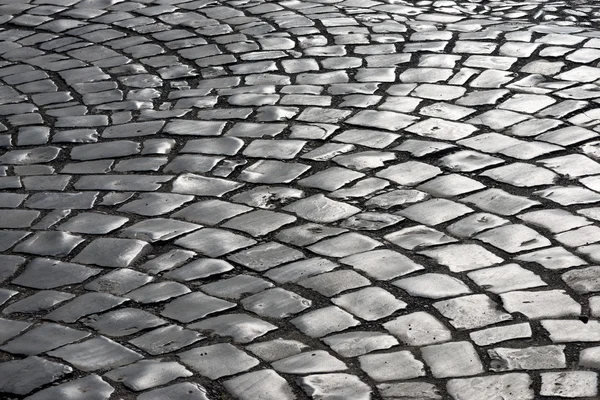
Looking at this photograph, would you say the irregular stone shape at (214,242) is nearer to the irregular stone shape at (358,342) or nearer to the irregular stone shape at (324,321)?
the irregular stone shape at (324,321)

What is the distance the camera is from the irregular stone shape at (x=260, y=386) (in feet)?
10.6

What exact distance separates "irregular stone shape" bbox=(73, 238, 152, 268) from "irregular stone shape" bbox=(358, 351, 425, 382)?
1.25 metres

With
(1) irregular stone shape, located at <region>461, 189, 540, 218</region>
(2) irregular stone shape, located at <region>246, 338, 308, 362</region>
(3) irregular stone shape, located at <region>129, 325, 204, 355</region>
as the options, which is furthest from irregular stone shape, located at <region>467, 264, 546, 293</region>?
(3) irregular stone shape, located at <region>129, 325, 204, 355</region>

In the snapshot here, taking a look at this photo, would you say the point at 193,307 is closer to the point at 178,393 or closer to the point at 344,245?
the point at 178,393

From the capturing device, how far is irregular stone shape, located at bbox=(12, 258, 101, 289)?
405cm

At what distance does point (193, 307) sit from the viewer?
381cm

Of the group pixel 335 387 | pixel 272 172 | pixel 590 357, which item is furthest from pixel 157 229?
pixel 590 357

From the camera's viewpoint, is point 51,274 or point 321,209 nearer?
point 51,274

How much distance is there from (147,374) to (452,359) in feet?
3.42

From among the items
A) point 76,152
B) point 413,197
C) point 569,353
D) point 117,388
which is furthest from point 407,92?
point 117,388

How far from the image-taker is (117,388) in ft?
10.8

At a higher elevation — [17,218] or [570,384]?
[570,384]

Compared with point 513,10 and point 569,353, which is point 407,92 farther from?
point 569,353

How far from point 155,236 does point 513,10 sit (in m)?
4.42
